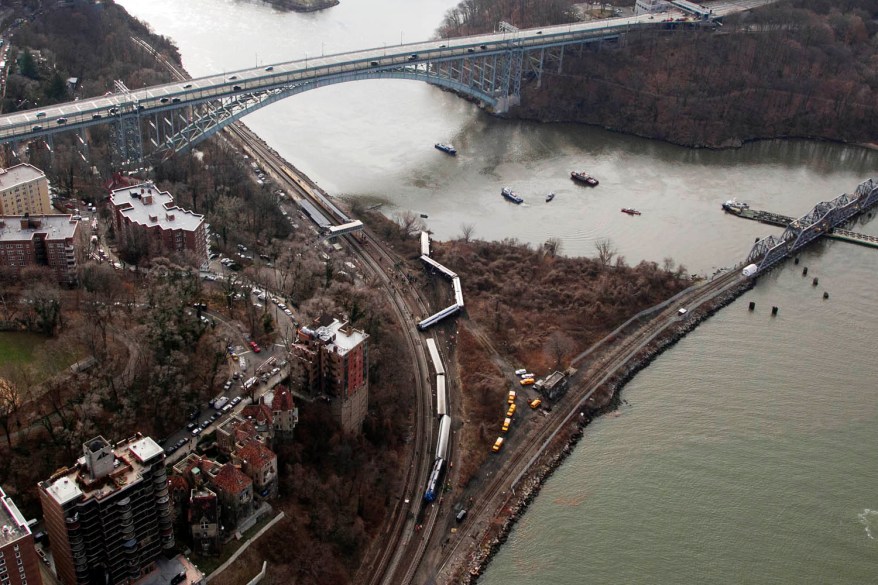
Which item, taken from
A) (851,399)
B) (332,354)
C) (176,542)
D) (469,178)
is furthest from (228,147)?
(851,399)

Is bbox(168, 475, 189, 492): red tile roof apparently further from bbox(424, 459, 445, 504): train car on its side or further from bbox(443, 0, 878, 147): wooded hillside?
bbox(443, 0, 878, 147): wooded hillside

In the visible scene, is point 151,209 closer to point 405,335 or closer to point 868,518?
point 405,335

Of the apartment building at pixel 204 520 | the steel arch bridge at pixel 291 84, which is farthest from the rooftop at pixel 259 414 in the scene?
the steel arch bridge at pixel 291 84

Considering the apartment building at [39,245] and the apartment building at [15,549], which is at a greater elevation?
the apartment building at [39,245]

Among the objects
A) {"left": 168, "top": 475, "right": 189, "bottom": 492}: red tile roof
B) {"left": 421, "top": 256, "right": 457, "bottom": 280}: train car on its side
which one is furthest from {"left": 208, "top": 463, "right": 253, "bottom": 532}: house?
{"left": 421, "top": 256, "right": 457, "bottom": 280}: train car on its side

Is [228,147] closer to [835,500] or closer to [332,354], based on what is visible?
[332,354]

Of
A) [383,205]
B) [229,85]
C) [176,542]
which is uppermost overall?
[229,85]

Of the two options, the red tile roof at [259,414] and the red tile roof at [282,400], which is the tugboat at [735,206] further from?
the red tile roof at [259,414]
